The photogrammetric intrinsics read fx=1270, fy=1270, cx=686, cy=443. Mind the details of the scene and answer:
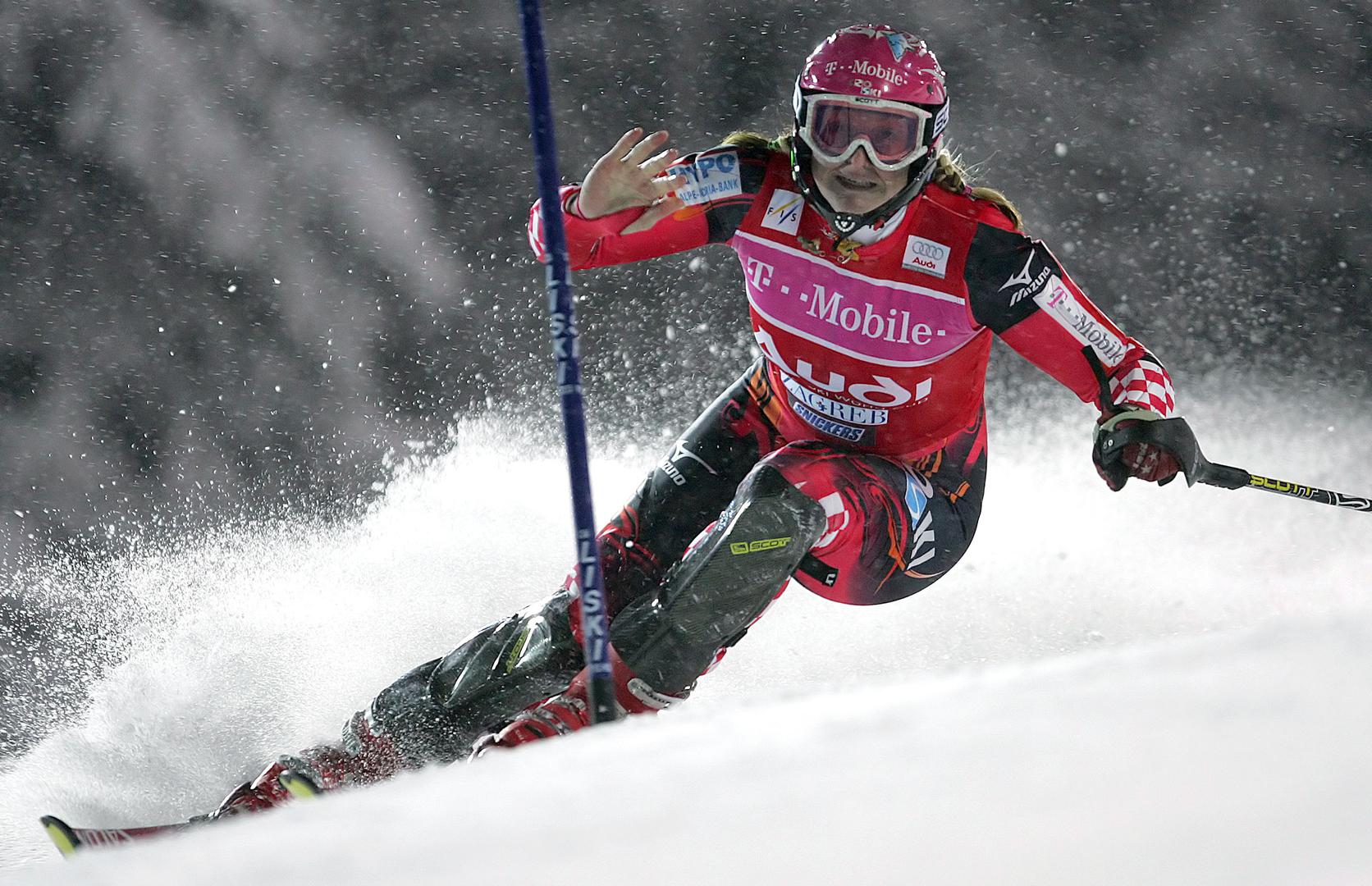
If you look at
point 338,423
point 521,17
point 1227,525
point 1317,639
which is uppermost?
point 521,17

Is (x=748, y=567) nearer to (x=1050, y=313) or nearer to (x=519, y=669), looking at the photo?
(x=519, y=669)

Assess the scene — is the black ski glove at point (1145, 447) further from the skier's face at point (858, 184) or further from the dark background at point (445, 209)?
the dark background at point (445, 209)

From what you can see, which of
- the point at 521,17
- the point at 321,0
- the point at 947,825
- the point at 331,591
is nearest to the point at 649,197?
the point at 521,17

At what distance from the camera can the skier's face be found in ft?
8.16

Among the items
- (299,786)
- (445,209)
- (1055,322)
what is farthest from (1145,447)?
(445,209)

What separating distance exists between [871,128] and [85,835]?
1907 mm

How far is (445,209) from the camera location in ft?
19.0

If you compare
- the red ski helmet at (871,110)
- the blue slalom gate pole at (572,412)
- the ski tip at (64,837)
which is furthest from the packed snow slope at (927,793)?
the red ski helmet at (871,110)

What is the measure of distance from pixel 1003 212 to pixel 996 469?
9.93 feet

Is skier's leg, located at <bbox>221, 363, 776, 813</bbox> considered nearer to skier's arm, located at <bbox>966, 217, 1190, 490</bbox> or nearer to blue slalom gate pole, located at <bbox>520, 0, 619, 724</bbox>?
blue slalom gate pole, located at <bbox>520, 0, 619, 724</bbox>

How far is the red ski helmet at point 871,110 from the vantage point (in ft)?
8.10

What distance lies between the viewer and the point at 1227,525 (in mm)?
5281

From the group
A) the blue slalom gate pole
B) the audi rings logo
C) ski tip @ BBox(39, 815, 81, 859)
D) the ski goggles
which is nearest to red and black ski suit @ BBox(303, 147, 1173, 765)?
the audi rings logo

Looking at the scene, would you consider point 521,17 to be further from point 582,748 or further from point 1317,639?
point 1317,639
